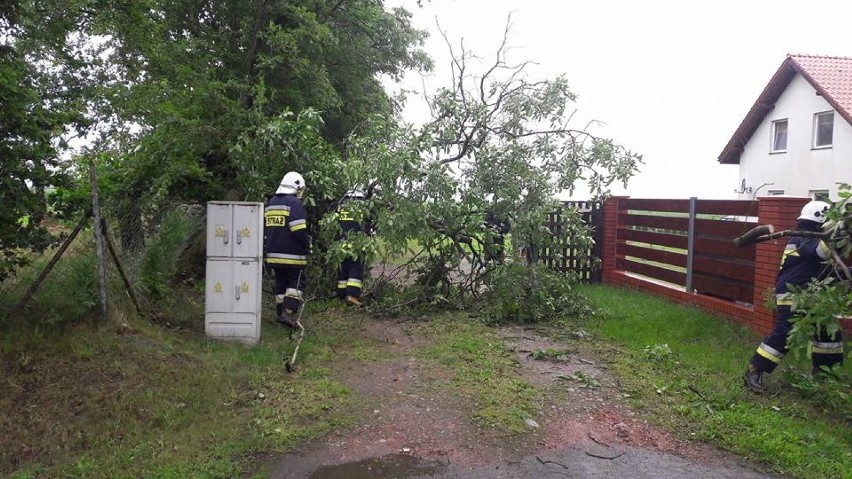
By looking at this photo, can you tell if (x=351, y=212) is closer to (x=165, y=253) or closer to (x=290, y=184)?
(x=290, y=184)

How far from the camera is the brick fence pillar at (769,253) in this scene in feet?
20.4

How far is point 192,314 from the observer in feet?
21.6

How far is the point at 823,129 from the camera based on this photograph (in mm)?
18625

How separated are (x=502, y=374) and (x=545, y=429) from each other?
1.15m

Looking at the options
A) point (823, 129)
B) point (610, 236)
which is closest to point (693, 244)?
point (610, 236)

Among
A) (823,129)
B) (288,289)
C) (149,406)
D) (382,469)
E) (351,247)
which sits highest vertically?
(823,129)

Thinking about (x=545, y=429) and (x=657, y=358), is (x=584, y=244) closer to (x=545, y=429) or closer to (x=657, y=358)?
(x=657, y=358)

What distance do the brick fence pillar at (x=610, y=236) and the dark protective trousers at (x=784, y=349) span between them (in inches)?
210

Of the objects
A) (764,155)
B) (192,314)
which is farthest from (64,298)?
(764,155)

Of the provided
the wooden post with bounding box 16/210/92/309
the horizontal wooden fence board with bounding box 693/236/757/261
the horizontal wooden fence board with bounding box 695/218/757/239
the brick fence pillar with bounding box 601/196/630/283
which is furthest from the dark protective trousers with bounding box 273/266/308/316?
the brick fence pillar with bounding box 601/196/630/283

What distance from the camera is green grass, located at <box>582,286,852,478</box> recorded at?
154 inches

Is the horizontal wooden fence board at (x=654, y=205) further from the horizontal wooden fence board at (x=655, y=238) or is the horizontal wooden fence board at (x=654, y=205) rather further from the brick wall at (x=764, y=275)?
the brick wall at (x=764, y=275)

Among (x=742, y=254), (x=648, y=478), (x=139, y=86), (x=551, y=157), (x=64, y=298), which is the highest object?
(x=139, y=86)

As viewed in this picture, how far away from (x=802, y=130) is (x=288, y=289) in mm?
18301
